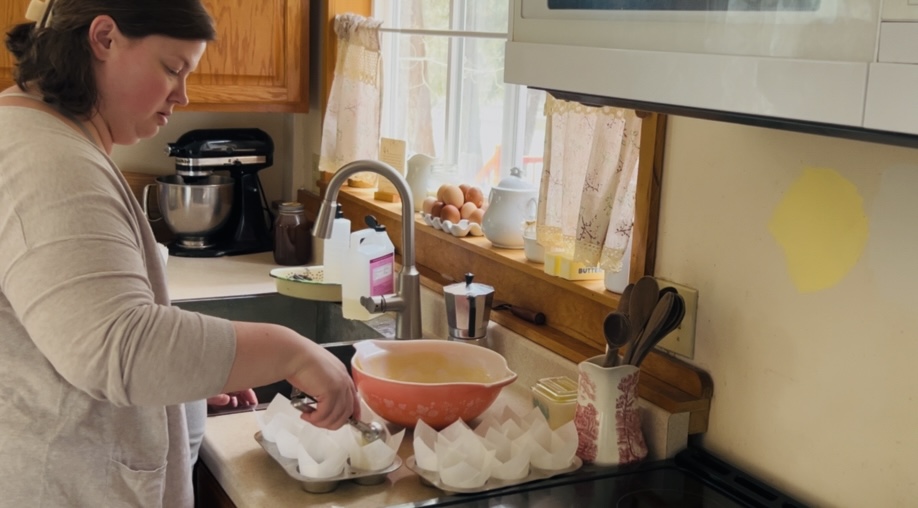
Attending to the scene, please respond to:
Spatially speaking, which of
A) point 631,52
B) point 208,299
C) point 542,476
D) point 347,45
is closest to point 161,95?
point 631,52

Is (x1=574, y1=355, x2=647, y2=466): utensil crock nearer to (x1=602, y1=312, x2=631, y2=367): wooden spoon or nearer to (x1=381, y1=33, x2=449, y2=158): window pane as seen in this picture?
(x1=602, y1=312, x2=631, y2=367): wooden spoon

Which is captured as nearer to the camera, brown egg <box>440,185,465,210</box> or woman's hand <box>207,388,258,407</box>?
woman's hand <box>207,388,258,407</box>

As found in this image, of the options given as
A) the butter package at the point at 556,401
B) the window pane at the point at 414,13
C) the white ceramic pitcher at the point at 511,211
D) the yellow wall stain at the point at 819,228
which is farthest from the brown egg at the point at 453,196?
the yellow wall stain at the point at 819,228

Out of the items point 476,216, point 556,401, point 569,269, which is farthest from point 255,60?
point 556,401

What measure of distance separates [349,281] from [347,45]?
2.49ft

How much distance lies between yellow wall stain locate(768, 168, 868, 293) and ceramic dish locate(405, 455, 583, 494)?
0.42 meters

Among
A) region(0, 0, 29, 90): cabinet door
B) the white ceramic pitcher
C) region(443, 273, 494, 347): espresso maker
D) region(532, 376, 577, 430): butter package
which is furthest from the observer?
region(0, 0, 29, 90): cabinet door

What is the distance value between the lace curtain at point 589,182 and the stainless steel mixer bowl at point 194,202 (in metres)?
1.31

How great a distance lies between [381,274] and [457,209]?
229mm

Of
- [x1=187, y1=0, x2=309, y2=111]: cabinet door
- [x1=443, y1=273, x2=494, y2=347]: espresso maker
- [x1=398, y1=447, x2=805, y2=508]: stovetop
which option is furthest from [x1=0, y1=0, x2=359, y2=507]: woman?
[x1=187, y1=0, x2=309, y2=111]: cabinet door

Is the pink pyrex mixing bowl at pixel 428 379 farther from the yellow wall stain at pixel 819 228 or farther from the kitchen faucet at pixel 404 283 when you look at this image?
the yellow wall stain at pixel 819 228

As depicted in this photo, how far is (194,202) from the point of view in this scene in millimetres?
2887

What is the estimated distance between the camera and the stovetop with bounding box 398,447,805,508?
4.63 ft

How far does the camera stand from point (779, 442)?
4.71 feet
